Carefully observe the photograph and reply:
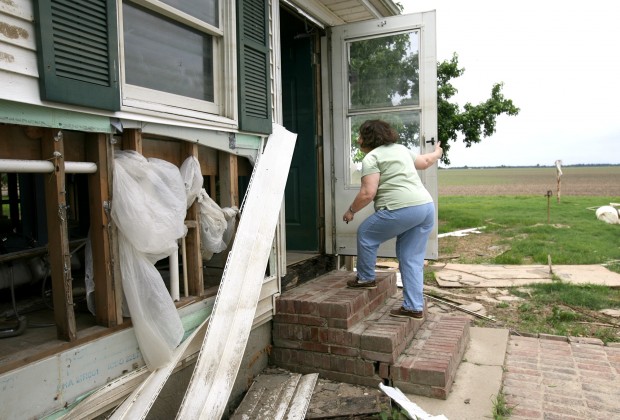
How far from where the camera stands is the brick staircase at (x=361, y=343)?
3.52m

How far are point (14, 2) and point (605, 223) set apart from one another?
15.6m

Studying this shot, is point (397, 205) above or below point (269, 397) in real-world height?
above

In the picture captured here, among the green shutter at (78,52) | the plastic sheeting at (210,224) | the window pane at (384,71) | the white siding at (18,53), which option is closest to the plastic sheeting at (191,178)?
the plastic sheeting at (210,224)

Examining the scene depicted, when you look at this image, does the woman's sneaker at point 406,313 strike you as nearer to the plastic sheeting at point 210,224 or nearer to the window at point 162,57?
the plastic sheeting at point 210,224

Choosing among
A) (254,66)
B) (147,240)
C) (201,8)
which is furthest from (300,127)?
(147,240)

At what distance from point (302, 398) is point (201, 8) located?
2872mm

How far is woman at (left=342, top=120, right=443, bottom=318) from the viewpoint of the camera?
3.87 m

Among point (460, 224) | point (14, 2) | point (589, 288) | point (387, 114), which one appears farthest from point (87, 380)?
point (460, 224)

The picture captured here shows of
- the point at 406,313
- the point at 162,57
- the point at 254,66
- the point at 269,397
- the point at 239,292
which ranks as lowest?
the point at 269,397

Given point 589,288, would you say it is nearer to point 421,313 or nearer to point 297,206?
point 421,313

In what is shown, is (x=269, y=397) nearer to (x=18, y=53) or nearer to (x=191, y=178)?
(x=191, y=178)

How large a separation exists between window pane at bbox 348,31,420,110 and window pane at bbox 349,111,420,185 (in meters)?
0.11

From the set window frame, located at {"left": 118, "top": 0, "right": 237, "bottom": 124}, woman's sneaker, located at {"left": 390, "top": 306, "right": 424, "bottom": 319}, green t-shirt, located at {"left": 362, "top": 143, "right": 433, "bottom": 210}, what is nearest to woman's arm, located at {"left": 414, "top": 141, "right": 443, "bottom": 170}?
green t-shirt, located at {"left": 362, "top": 143, "right": 433, "bottom": 210}

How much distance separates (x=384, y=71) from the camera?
5.05m
